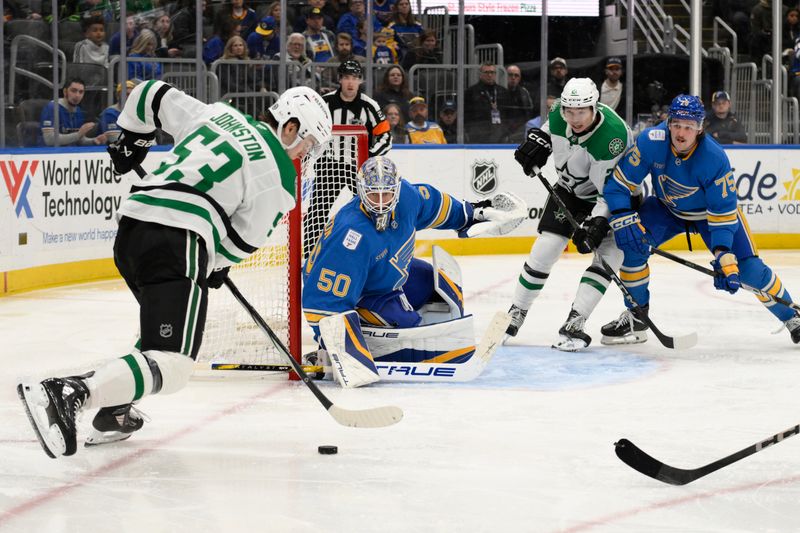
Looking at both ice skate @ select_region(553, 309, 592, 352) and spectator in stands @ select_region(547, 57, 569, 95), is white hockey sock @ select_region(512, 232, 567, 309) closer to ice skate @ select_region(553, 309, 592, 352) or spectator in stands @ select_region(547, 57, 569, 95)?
ice skate @ select_region(553, 309, 592, 352)

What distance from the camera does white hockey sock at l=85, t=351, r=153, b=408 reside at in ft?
9.20

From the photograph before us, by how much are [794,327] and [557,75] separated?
169 inches

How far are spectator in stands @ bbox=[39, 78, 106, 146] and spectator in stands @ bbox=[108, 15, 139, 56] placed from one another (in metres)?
0.39

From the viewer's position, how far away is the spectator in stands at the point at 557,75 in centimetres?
901

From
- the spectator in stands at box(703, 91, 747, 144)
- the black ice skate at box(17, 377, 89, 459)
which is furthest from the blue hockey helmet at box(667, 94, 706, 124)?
the spectator in stands at box(703, 91, 747, 144)

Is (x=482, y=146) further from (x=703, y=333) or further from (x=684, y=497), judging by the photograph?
(x=684, y=497)

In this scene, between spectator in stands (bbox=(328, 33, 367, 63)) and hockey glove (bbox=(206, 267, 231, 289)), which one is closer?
hockey glove (bbox=(206, 267, 231, 289))

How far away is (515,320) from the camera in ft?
16.9

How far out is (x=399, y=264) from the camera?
4324 millimetres

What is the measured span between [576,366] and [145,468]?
202cm

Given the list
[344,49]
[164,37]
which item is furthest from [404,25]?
[164,37]

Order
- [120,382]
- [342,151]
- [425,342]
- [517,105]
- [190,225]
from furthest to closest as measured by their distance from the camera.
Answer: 1. [517,105]
2. [342,151]
3. [425,342]
4. [190,225]
5. [120,382]

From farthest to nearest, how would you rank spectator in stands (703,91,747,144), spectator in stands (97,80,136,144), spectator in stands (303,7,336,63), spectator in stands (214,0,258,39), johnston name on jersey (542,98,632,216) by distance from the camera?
spectator in stands (703,91,747,144) → spectator in stands (303,7,336,63) → spectator in stands (214,0,258,39) → spectator in stands (97,80,136,144) → johnston name on jersey (542,98,632,216)

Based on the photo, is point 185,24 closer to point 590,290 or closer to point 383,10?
point 383,10
